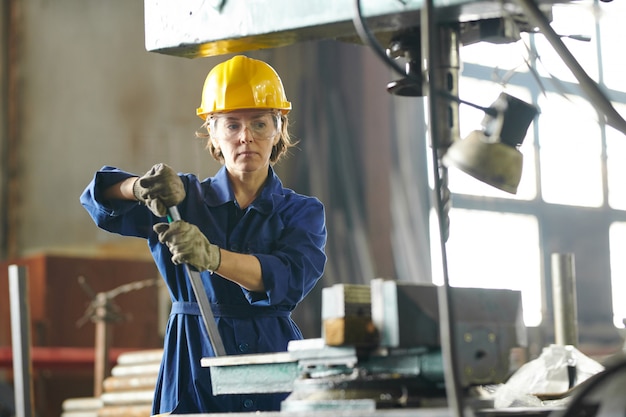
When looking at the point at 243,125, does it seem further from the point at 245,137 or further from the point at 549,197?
the point at 549,197

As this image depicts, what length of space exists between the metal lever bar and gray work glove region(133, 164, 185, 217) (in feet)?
0.11

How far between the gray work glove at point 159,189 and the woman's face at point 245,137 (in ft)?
0.86

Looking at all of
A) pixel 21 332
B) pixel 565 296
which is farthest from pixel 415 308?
pixel 565 296

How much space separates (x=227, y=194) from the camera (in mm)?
2258

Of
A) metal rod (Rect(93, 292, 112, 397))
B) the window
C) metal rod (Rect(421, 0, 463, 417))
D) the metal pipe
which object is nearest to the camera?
metal rod (Rect(421, 0, 463, 417))

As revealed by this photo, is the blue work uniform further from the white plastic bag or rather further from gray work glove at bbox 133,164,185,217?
the white plastic bag

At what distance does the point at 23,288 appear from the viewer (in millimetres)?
2428

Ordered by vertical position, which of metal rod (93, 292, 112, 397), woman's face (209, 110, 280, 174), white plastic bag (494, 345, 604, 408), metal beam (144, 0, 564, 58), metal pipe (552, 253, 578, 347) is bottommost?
metal rod (93, 292, 112, 397)

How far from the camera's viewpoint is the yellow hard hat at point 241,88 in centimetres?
228

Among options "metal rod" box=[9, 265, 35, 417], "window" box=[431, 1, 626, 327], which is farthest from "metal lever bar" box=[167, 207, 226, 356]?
"window" box=[431, 1, 626, 327]

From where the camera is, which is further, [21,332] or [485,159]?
[21,332]

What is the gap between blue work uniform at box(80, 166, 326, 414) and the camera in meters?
2.08

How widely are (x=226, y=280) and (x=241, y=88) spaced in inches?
17.6

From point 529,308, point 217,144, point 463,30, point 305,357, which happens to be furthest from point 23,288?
point 529,308
